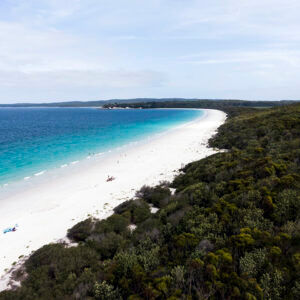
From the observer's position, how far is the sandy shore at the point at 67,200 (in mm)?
9816

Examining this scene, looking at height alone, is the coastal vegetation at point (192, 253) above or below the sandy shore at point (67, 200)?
above

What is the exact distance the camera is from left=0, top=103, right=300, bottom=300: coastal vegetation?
500cm

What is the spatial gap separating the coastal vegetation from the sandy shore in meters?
1.84

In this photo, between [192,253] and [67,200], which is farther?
[67,200]

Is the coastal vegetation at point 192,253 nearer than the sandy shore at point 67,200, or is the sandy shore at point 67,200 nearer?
the coastal vegetation at point 192,253

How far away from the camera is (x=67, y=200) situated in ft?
47.2

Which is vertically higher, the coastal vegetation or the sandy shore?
the coastal vegetation

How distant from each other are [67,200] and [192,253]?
11.3 m

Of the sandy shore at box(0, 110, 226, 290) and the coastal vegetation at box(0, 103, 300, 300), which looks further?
the sandy shore at box(0, 110, 226, 290)

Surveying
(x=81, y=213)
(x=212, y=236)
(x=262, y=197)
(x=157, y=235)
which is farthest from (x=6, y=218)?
(x=262, y=197)

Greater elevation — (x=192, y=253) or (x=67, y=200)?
(x=192, y=253)

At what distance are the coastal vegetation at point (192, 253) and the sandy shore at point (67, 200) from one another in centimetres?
184

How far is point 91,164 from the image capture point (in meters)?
24.2

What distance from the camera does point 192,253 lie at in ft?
19.7
